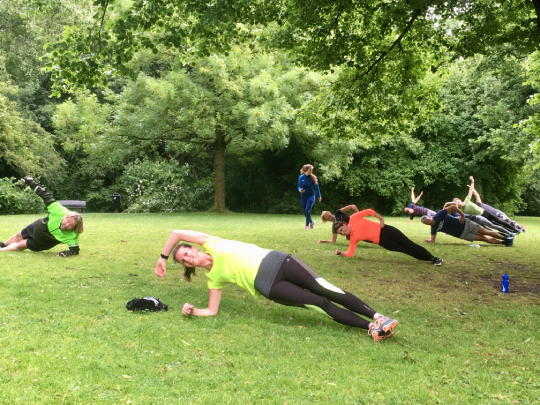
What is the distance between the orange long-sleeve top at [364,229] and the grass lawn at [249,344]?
3.89 feet

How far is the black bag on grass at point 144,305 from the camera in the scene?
20.5 ft

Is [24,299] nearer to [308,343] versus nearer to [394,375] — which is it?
[308,343]

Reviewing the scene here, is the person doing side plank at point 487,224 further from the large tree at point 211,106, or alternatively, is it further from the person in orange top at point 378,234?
the large tree at point 211,106

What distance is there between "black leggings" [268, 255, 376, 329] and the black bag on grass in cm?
171

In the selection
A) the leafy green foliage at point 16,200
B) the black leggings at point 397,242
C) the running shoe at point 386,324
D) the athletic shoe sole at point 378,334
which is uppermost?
the black leggings at point 397,242

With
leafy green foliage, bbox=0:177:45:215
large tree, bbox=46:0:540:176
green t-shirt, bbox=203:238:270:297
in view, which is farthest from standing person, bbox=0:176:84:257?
leafy green foliage, bbox=0:177:45:215

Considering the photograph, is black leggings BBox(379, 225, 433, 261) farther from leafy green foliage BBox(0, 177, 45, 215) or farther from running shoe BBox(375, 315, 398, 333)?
leafy green foliage BBox(0, 177, 45, 215)

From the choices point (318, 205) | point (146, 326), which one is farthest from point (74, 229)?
point (318, 205)

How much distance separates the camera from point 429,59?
42.5 ft

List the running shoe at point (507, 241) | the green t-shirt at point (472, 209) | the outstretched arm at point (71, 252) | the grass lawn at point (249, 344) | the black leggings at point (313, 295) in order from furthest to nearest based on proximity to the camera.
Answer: the green t-shirt at point (472, 209) < the running shoe at point (507, 241) < the outstretched arm at point (71, 252) < the black leggings at point (313, 295) < the grass lawn at point (249, 344)

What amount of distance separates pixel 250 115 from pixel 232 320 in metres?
17.6

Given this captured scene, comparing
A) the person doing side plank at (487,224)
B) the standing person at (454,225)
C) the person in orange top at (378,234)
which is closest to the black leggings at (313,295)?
the person in orange top at (378,234)

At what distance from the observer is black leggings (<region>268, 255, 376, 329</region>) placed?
5.61 metres

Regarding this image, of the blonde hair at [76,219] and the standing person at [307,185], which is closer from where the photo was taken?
the blonde hair at [76,219]
